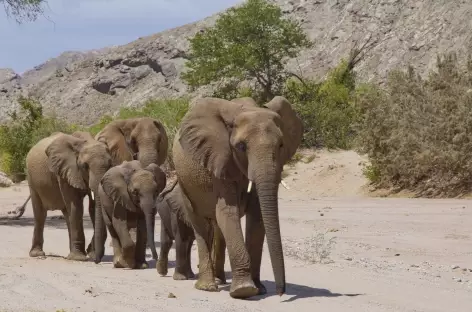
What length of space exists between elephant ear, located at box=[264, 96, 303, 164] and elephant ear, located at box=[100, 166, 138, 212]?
3.55m

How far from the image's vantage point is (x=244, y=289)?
29.5 feet

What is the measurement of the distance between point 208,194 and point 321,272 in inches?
81.8

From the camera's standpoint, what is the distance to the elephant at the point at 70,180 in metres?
13.9

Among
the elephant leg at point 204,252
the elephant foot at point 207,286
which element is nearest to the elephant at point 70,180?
the elephant leg at point 204,252

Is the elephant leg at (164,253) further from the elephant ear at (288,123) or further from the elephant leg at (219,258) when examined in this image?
the elephant ear at (288,123)

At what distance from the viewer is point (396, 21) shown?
222 ft

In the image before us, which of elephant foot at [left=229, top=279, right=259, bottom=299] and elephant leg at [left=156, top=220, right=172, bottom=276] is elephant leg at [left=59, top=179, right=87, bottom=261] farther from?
elephant foot at [left=229, top=279, right=259, bottom=299]

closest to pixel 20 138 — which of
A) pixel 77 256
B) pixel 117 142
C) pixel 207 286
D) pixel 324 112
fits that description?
pixel 324 112

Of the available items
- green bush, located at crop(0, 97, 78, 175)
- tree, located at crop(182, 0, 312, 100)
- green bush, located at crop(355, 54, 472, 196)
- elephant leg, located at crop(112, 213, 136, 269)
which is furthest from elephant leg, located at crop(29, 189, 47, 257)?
green bush, located at crop(0, 97, 78, 175)

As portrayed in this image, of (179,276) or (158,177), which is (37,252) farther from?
(179,276)

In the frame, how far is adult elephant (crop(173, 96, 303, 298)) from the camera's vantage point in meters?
8.58

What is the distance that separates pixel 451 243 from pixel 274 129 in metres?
7.22

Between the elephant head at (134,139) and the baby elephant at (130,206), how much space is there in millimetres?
2773

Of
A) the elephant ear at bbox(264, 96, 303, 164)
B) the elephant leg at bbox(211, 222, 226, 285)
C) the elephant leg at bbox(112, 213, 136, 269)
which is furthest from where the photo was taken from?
the elephant leg at bbox(112, 213, 136, 269)
